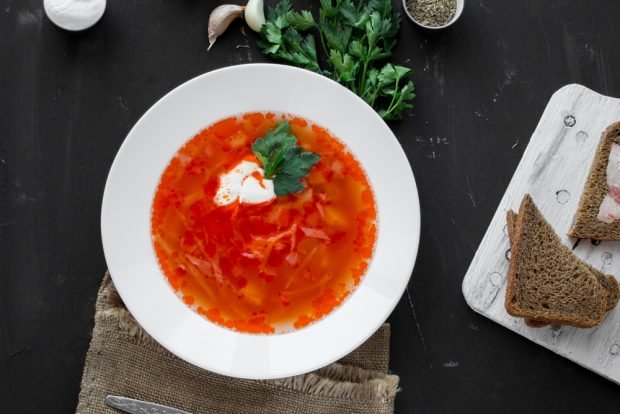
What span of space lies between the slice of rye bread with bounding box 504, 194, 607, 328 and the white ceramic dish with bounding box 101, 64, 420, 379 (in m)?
0.60

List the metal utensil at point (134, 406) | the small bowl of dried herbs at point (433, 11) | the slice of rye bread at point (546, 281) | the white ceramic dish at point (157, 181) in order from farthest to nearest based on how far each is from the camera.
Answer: the small bowl of dried herbs at point (433, 11)
the slice of rye bread at point (546, 281)
the metal utensil at point (134, 406)
the white ceramic dish at point (157, 181)

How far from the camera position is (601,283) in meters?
3.28

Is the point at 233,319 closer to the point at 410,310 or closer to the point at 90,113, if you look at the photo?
the point at 410,310

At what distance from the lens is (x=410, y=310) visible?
3371 millimetres

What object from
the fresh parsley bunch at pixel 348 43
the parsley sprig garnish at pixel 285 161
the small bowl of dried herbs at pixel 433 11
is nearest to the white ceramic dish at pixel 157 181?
the parsley sprig garnish at pixel 285 161

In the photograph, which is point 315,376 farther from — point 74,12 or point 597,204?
point 74,12

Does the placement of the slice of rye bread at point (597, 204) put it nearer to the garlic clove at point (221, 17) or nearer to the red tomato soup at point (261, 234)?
the red tomato soup at point (261, 234)

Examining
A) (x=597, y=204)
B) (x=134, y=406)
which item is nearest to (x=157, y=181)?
(x=134, y=406)

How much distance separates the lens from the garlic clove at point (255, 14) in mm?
3273

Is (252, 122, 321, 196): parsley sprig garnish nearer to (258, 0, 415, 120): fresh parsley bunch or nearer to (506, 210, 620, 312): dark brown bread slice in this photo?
(258, 0, 415, 120): fresh parsley bunch

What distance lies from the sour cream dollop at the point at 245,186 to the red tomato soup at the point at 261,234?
26 mm

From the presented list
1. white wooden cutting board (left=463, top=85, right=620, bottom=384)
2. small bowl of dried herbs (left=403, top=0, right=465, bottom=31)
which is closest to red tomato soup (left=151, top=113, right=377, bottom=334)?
white wooden cutting board (left=463, top=85, right=620, bottom=384)

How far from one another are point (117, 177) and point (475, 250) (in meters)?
1.74

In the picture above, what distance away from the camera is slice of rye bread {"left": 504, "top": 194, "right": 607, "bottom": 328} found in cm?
322
